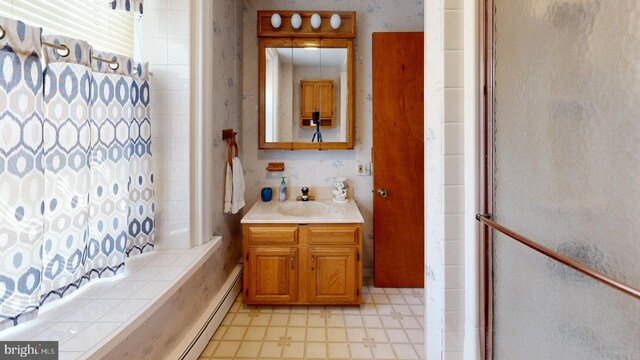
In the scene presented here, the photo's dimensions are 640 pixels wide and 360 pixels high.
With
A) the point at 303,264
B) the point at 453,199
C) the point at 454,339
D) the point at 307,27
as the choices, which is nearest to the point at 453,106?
the point at 453,199

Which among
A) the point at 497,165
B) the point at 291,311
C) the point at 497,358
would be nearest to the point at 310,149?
the point at 291,311

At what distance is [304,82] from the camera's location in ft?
8.14

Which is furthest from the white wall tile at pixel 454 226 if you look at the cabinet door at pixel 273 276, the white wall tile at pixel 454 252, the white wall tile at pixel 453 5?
the cabinet door at pixel 273 276

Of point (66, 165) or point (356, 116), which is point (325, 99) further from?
point (66, 165)

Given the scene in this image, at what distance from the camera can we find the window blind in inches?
39.9

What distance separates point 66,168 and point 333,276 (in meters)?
1.62

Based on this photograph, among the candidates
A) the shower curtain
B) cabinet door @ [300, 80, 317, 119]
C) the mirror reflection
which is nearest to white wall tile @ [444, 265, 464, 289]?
the shower curtain

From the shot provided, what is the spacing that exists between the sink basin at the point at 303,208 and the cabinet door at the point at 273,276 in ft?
1.47

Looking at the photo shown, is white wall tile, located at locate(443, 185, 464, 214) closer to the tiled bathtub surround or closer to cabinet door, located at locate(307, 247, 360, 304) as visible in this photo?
cabinet door, located at locate(307, 247, 360, 304)

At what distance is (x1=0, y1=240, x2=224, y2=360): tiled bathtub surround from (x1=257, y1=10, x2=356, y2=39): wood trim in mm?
1870

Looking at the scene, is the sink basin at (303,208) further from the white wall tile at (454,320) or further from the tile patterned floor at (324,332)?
the white wall tile at (454,320)

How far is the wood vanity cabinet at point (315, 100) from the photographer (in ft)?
8.16

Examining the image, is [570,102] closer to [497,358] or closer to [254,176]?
[497,358]

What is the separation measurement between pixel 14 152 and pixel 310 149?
1890mm
